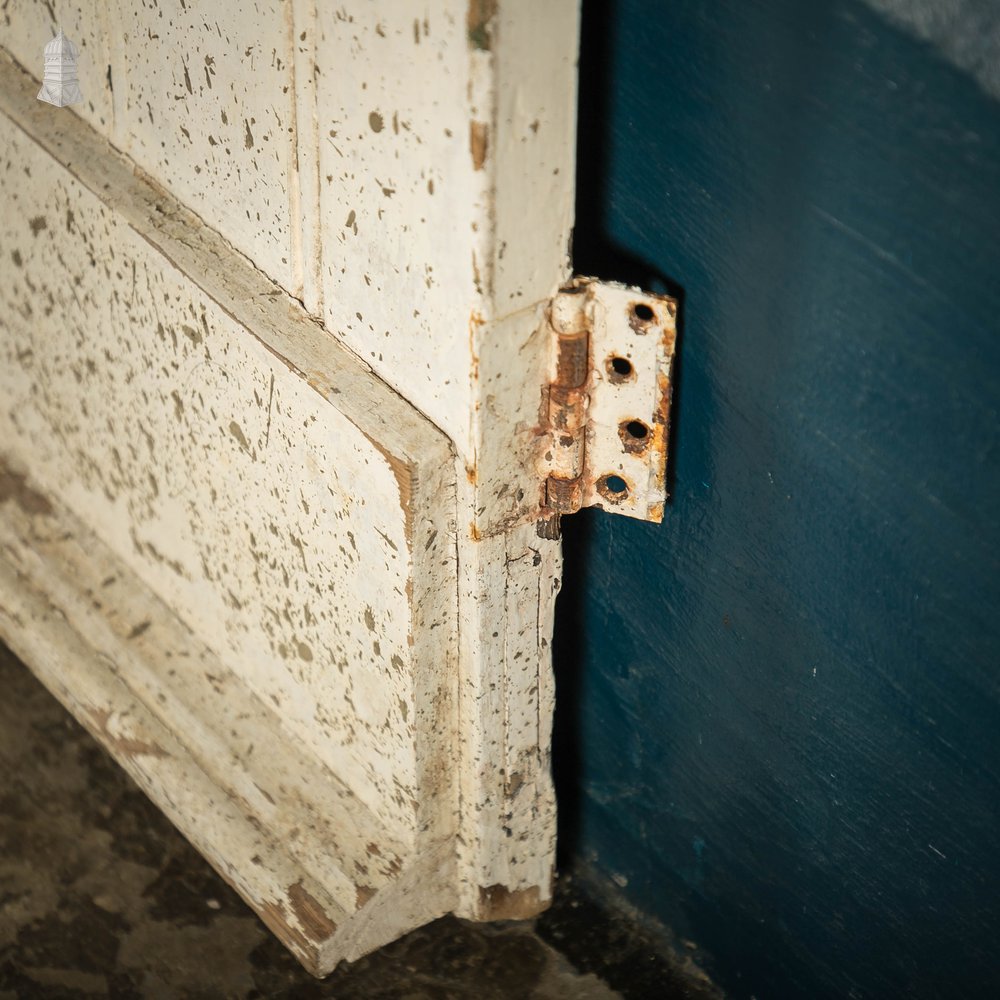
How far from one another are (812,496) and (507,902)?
77cm

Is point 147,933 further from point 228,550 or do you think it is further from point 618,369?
point 618,369

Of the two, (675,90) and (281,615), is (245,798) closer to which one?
(281,615)

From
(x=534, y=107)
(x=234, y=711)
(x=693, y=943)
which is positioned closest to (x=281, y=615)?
(x=234, y=711)

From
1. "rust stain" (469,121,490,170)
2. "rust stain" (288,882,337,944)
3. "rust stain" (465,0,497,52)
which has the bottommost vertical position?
"rust stain" (288,882,337,944)

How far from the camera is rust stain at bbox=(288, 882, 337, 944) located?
6.53 ft

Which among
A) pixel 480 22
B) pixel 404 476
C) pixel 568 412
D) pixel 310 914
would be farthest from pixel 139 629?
pixel 480 22

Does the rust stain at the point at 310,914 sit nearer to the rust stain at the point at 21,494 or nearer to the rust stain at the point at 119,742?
the rust stain at the point at 119,742

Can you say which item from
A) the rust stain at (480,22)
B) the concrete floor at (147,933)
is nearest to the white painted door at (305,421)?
the rust stain at (480,22)

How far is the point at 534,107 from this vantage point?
1384mm

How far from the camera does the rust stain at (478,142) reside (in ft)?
4.47

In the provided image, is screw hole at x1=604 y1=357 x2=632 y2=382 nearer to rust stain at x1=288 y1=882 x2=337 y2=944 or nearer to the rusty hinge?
the rusty hinge

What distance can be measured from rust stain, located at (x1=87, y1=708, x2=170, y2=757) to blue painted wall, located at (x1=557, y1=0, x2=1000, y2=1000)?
0.65 meters

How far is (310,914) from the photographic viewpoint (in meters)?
2.02

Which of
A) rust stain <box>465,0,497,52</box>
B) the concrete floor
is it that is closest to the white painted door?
rust stain <box>465,0,497,52</box>
